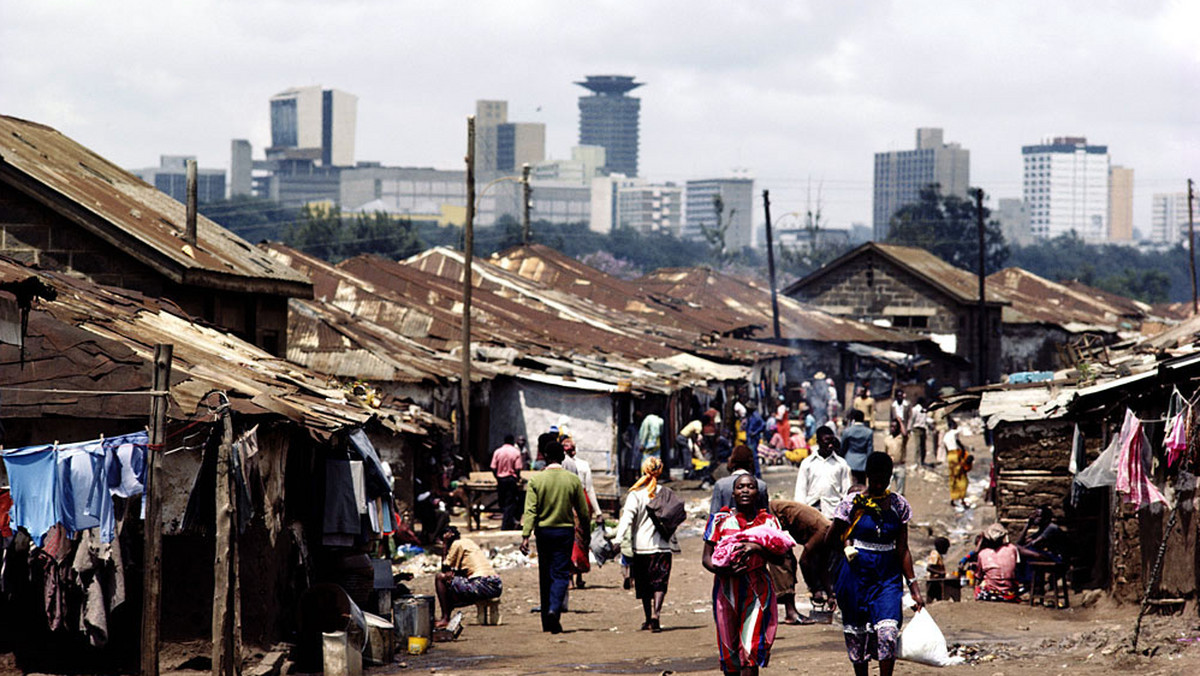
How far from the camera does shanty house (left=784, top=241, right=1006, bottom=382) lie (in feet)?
180

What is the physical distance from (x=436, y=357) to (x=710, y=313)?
83.7ft

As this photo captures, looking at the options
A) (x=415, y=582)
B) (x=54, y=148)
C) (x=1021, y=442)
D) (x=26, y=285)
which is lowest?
(x=415, y=582)

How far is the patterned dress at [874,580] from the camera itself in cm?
867

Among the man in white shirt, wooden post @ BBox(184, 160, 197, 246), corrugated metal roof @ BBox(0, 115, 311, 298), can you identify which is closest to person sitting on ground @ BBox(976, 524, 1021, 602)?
the man in white shirt

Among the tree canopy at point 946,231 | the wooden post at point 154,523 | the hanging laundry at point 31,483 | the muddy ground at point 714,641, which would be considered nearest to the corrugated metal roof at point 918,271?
the muddy ground at point 714,641

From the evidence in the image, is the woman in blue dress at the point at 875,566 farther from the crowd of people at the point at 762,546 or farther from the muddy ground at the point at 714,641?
the muddy ground at the point at 714,641

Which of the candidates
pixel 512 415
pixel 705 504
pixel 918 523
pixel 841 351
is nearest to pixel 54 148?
pixel 512 415

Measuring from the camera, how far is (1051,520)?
640 inches

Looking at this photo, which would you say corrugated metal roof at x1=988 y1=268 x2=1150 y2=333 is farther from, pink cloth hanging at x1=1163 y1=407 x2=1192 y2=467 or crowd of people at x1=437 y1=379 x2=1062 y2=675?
pink cloth hanging at x1=1163 y1=407 x2=1192 y2=467

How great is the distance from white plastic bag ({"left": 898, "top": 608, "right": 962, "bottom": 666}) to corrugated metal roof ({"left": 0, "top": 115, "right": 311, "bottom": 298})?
10779mm

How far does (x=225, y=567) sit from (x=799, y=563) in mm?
4212

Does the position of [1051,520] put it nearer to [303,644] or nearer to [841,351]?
[303,644]

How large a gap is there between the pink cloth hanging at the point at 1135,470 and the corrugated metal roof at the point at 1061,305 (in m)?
47.8

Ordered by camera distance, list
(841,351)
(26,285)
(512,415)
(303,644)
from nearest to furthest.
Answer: (26,285), (303,644), (512,415), (841,351)
